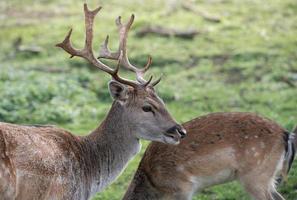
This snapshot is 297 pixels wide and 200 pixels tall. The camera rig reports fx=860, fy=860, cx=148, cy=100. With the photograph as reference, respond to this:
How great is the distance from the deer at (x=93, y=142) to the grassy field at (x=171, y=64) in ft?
4.50

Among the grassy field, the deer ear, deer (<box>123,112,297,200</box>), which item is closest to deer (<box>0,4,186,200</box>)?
the deer ear

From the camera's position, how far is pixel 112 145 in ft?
23.2

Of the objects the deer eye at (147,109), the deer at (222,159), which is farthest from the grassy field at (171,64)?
the deer eye at (147,109)

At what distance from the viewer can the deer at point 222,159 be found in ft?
23.2

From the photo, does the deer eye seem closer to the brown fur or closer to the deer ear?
the brown fur

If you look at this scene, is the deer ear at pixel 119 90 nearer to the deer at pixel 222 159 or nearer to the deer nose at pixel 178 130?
the deer nose at pixel 178 130

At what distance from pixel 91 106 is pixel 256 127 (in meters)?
4.31

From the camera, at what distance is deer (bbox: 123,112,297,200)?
278 inches

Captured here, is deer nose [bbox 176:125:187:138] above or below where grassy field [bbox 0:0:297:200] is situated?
above

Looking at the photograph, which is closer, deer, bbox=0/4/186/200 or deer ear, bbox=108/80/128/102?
deer, bbox=0/4/186/200

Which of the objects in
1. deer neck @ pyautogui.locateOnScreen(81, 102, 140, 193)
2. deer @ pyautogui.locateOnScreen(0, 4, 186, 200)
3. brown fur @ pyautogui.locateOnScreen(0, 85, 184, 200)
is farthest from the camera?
deer neck @ pyautogui.locateOnScreen(81, 102, 140, 193)

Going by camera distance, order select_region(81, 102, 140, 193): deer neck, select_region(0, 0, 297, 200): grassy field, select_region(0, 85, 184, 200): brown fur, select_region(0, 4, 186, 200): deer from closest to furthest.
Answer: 1. select_region(0, 85, 184, 200): brown fur
2. select_region(0, 4, 186, 200): deer
3. select_region(81, 102, 140, 193): deer neck
4. select_region(0, 0, 297, 200): grassy field

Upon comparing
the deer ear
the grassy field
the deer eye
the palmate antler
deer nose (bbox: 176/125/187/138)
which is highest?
the palmate antler

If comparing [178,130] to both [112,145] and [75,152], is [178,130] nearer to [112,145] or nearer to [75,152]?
[112,145]
